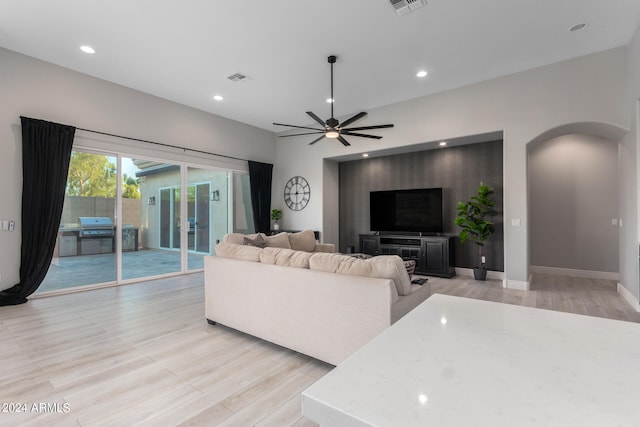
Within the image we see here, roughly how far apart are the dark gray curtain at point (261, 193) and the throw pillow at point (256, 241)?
3.29 metres

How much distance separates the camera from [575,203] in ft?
19.0

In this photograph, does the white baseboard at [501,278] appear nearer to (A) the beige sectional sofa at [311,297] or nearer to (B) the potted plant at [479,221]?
(B) the potted plant at [479,221]

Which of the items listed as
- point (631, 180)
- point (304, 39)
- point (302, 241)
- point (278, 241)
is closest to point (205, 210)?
point (302, 241)

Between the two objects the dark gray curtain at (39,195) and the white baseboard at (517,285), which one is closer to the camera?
the dark gray curtain at (39,195)

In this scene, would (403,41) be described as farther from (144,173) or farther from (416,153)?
(144,173)

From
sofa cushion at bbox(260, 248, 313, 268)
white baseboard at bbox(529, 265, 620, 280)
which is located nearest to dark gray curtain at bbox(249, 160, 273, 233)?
sofa cushion at bbox(260, 248, 313, 268)

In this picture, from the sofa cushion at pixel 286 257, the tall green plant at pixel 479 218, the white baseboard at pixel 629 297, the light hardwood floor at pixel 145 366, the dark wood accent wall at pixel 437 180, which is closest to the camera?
the light hardwood floor at pixel 145 366

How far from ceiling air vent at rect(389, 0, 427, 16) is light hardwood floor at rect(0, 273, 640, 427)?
353 centimetres

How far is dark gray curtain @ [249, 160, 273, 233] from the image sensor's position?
7.35 meters

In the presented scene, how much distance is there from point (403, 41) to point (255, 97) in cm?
284

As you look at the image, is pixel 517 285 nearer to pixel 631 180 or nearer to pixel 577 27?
pixel 631 180

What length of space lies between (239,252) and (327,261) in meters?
1.10

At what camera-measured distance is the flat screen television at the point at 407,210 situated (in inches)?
241

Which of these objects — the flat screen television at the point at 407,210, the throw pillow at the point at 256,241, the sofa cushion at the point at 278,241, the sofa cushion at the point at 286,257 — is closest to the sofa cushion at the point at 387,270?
the sofa cushion at the point at 286,257
